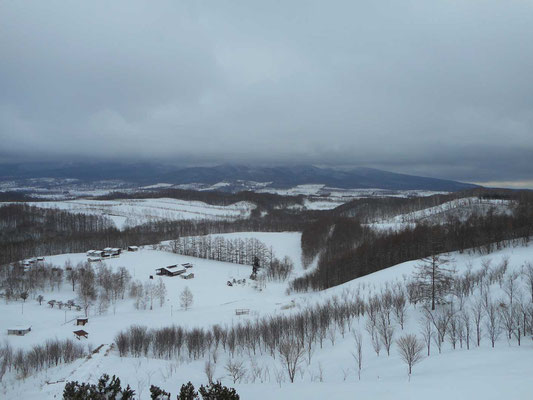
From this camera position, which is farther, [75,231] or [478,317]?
[75,231]

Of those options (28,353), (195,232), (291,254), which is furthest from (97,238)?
(28,353)

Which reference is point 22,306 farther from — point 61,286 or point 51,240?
point 51,240

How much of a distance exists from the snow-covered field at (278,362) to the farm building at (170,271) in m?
→ 3.35

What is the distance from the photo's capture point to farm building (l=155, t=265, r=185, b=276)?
6494 cm

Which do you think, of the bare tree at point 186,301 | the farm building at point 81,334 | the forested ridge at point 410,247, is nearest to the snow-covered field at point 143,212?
the bare tree at point 186,301

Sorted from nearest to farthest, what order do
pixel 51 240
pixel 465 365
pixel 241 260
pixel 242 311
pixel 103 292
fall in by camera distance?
pixel 465 365 → pixel 242 311 → pixel 103 292 → pixel 241 260 → pixel 51 240

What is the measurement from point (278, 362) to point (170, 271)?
44.8 meters

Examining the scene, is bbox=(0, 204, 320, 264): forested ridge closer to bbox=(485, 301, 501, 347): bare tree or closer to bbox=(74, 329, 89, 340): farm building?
bbox=(74, 329, 89, 340): farm building

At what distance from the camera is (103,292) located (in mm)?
51500

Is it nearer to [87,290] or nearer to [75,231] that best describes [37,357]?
[87,290]

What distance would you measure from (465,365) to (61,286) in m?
65.6

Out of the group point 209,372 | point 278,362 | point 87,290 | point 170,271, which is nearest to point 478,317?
point 278,362

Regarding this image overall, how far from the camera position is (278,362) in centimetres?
2642

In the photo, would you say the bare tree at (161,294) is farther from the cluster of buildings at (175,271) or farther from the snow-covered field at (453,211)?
the snow-covered field at (453,211)
